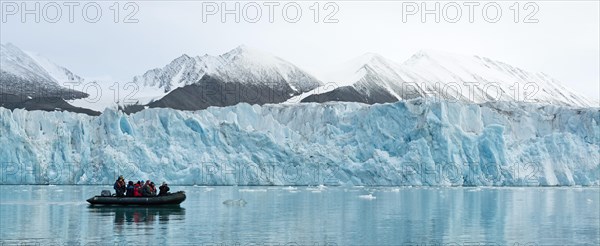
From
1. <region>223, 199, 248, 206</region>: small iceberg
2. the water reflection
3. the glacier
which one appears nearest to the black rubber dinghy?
the water reflection

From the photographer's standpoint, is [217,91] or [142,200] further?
[217,91]

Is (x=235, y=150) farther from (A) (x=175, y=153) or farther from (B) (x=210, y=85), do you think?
(B) (x=210, y=85)

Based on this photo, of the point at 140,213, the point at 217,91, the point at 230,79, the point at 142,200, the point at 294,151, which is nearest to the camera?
the point at 140,213

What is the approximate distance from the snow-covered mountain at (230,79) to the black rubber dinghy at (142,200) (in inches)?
2113

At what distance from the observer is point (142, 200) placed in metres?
26.2

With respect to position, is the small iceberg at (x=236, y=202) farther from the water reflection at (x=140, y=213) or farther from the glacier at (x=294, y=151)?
the glacier at (x=294, y=151)

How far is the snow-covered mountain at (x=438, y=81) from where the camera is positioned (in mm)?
85562

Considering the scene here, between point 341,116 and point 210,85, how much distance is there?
126 feet

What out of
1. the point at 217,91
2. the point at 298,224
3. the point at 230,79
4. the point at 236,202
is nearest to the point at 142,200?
the point at 236,202

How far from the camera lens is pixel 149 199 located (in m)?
26.2

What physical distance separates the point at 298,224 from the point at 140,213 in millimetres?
6756

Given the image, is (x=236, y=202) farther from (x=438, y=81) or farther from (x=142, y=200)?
(x=438, y=81)

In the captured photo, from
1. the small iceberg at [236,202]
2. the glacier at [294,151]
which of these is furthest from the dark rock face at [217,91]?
the small iceberg at [236,202]

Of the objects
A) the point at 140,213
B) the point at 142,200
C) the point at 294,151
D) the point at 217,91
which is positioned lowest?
the point at 140,213
